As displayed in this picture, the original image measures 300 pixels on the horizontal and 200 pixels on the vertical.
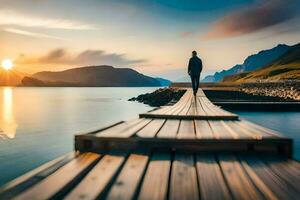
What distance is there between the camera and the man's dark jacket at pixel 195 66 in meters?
20.9

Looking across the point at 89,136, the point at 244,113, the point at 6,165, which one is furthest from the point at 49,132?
the point at 89,136

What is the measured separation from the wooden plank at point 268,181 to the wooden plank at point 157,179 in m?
1.21

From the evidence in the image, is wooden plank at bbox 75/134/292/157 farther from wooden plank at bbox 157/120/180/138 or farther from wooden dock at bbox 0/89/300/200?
wooden plank at bbox 157/120/180/138

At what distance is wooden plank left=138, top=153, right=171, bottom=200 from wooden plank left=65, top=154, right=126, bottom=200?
49cm

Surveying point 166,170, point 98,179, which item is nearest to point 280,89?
point 166,170

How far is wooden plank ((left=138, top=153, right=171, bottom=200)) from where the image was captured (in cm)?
382

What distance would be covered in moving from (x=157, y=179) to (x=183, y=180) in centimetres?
35

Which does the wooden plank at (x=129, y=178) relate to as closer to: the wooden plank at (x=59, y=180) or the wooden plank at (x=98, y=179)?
the wooden plank at (x=98, y=179)

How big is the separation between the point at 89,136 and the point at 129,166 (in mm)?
1398

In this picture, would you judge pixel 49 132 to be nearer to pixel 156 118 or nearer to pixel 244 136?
pixel 156 118

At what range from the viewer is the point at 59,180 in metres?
4.19

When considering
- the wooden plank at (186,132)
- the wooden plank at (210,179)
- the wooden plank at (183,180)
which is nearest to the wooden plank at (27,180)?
the wooden plank at (183,180)

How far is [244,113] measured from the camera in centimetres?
2945

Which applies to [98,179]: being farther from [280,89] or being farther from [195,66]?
[280,89]
